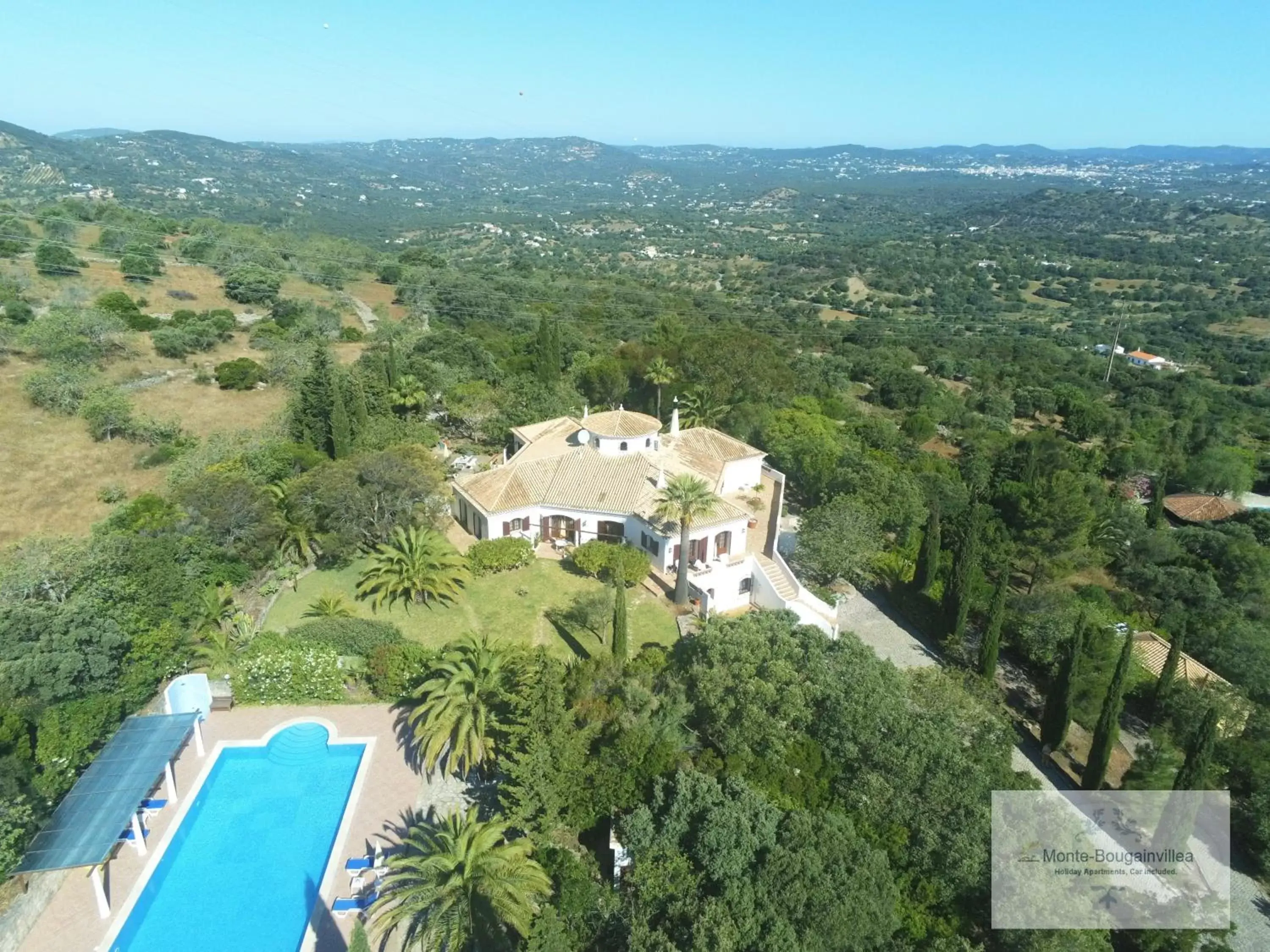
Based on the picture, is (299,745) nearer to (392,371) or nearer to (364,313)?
(392,371)

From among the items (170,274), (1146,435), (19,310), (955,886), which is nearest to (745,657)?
(955,886)

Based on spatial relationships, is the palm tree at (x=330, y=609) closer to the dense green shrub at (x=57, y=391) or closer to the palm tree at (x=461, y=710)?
the palm tree at (x=461, y=710)

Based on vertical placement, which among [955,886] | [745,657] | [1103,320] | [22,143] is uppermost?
[22,143]

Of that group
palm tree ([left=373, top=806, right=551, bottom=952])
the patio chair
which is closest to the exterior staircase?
palm tree ([left=373, top=806, right=551, bottom=952])

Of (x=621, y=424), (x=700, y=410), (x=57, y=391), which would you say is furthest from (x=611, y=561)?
(x=57, y=391)

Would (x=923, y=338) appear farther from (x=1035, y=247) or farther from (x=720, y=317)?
(x=1035, y=247)

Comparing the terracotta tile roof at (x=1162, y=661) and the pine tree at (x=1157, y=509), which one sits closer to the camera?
the terracotta tile roof at (x=1162, y=661)

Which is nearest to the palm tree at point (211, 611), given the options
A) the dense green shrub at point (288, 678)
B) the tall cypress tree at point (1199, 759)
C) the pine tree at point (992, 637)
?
the dense green shrub at point (288, 678)
